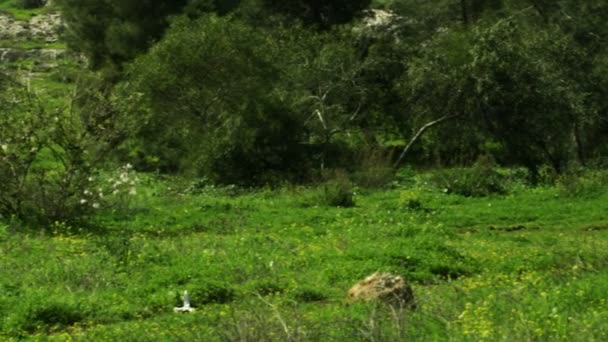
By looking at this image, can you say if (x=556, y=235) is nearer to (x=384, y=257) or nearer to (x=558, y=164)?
(x=384, y=257)

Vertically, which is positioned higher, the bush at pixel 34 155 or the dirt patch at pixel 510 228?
the bush at pixel 34 155

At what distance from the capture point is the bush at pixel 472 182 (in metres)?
20.3

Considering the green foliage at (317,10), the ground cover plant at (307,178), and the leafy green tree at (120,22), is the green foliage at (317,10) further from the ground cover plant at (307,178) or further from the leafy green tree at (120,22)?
the leafy green tree at (120,22)

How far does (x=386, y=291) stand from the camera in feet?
29.2

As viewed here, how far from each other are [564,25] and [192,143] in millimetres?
14355

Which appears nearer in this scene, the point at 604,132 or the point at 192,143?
the point at 192,143

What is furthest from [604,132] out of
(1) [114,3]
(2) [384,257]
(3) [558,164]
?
(2) [384,257]

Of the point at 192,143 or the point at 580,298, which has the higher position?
the point at 580,298

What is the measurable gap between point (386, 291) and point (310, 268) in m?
3.11

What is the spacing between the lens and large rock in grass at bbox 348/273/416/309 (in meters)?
8.77

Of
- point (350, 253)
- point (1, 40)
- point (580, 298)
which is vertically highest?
point (580, 298)

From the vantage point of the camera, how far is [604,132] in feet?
101

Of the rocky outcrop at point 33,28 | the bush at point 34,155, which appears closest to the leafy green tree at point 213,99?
the bush at point 34,155

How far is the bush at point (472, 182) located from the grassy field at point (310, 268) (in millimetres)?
562
